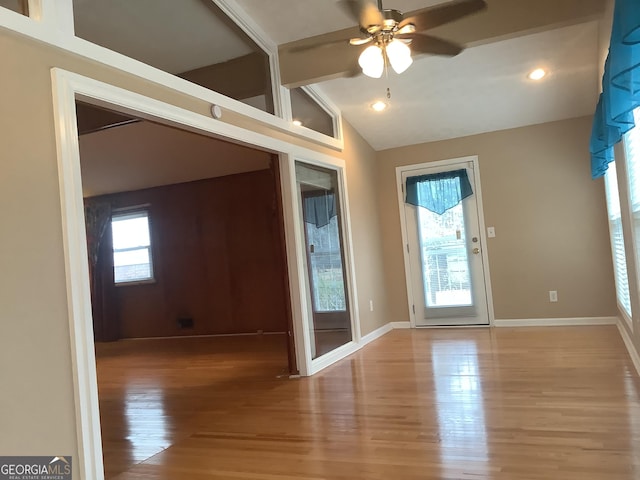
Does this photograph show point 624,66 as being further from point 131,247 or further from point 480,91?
point 131,247

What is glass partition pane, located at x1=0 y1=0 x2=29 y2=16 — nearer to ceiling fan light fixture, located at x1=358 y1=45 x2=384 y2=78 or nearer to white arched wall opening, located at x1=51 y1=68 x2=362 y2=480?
white arched wall opening, located at x1=51 y1=68 x2=362 y2=480

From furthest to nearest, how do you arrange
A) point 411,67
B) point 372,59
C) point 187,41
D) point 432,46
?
point 411,67
point 187,41
point 432,46
point 372,59

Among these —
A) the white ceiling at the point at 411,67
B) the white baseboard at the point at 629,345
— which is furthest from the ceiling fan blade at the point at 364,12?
the white baseboard at the point at 629,345

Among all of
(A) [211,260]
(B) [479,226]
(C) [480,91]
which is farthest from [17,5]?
(A) [211,260]

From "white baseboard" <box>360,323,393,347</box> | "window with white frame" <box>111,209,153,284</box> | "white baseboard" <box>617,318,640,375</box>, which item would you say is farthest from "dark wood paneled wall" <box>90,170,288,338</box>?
"white baseboard" <box>617,318,640,375</box>

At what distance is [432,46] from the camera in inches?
128

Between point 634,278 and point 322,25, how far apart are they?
2990 millimetres

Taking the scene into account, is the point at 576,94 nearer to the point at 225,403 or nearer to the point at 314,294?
the point at 314,294

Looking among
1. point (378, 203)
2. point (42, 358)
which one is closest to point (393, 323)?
point (378, 203)

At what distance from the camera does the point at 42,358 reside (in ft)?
7.20

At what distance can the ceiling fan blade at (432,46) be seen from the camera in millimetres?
3168

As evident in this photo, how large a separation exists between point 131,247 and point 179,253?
938mm

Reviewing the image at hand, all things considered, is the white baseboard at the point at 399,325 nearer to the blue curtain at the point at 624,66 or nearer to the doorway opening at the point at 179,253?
the doorway opening at the point at 179,253

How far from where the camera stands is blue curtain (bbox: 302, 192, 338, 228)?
4.78m
